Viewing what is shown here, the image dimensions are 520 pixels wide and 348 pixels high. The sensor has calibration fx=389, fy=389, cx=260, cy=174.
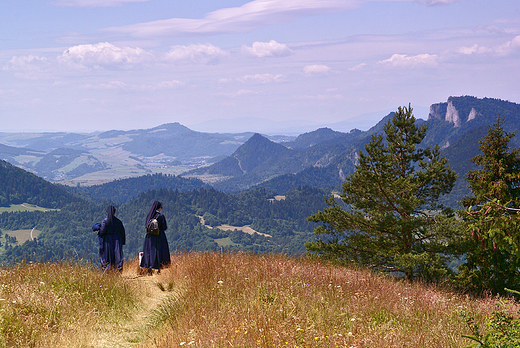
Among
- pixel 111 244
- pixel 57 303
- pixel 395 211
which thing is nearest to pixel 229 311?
pixel 57 303

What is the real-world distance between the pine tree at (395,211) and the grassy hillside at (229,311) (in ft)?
43.0

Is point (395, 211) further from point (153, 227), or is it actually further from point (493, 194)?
point (153, 227)

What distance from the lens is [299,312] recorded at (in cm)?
504

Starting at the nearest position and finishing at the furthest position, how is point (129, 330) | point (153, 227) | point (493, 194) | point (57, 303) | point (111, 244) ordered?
1. point (57, 303)
2. point (129, 330)
3. point (111, 244)
4. point (153, 227)
5. point (493, 194)

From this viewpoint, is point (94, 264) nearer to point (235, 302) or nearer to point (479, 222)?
point (235, 302)

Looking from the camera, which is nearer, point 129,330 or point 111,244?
point 129,330

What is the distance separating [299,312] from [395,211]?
690 inches

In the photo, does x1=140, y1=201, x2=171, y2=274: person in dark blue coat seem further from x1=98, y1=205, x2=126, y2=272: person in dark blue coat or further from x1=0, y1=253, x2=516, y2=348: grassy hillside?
x1=0, y1=253, x2=516, y2=348: grassy hillside

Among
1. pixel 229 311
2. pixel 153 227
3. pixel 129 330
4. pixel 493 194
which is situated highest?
pixel 229 311

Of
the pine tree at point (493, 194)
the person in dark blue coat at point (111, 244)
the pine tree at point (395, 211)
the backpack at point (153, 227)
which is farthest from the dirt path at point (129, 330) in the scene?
the pine tree at point (493, 194)

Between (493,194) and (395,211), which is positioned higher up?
(493,194)

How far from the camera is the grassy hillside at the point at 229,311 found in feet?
14.5

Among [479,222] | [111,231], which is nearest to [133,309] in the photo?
[111,231]

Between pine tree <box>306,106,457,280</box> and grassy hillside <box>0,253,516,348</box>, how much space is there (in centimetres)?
1310
